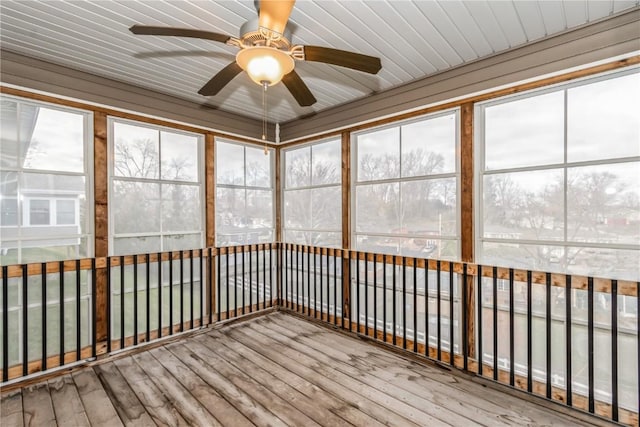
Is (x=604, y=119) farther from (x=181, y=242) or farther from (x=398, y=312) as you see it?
(x=181, y=242)

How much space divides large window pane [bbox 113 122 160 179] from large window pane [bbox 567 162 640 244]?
430 cm

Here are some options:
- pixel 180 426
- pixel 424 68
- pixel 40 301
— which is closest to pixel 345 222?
pixel 424 68

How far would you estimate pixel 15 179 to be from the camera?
284 cm

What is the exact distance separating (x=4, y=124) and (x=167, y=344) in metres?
2.61

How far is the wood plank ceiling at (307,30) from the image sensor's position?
220 cm

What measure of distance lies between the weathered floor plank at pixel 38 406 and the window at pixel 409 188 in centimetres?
320

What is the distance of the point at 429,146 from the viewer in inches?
133

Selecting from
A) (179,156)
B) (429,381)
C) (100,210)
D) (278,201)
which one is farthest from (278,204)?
(429,381)

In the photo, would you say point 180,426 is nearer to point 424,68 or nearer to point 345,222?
point 345,222

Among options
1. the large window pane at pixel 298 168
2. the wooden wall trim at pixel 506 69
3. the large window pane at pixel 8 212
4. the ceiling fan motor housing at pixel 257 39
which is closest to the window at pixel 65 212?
the large window pane at pixel 8 212

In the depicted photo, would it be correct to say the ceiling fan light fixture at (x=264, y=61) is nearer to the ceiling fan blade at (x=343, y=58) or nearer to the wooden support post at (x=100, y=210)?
the ceiling fan blade at (x=343, y=58)

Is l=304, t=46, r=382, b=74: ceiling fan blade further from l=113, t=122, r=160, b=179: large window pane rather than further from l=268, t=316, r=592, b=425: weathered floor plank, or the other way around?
l=113, t=122, r=160, b=179: large window pane

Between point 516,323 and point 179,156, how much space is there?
13.8ft

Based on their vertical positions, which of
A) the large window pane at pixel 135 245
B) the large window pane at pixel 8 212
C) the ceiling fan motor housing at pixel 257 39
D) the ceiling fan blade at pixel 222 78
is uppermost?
the ceiling fan motor housing at pixel 257 39
